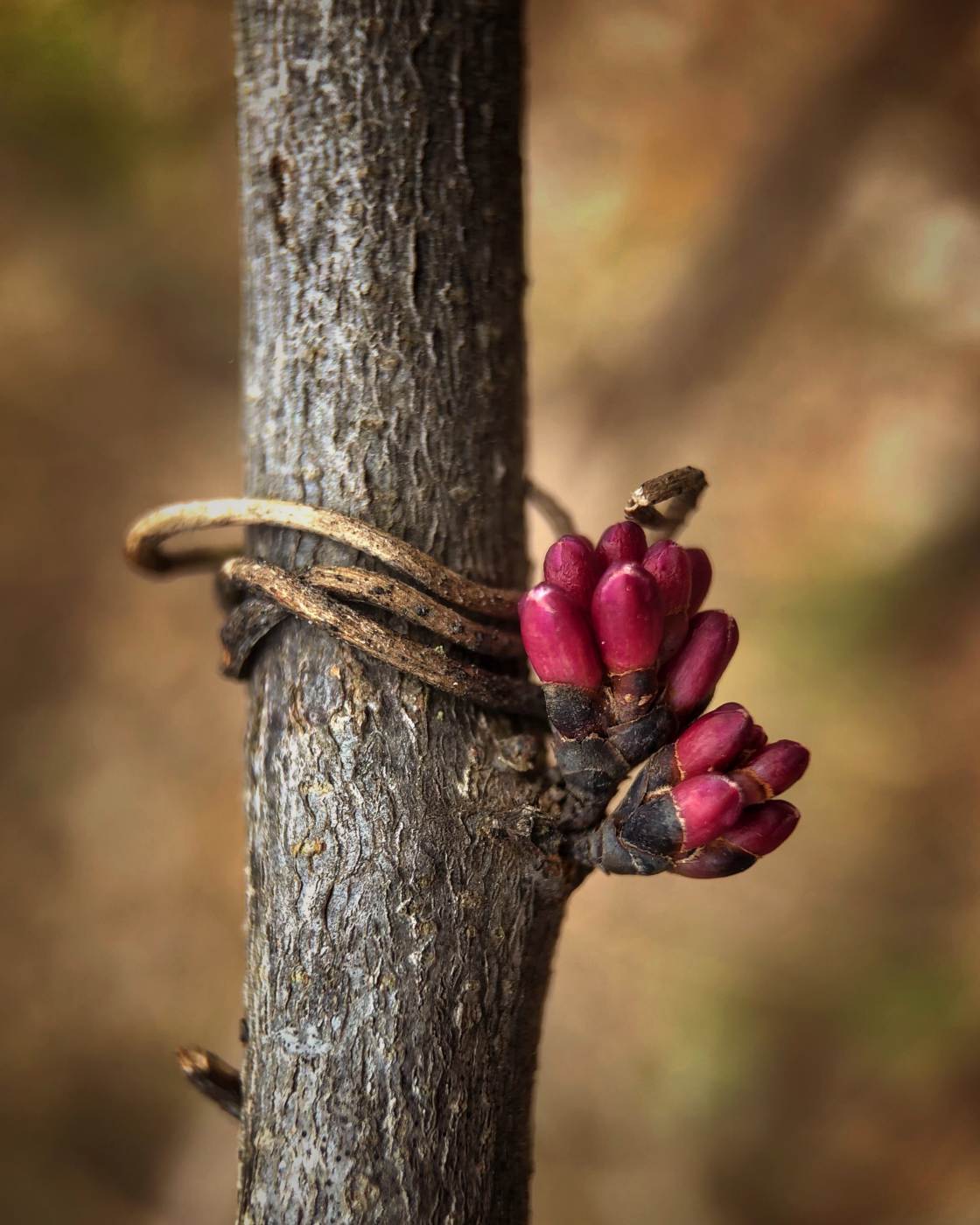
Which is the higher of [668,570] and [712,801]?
[668,570]

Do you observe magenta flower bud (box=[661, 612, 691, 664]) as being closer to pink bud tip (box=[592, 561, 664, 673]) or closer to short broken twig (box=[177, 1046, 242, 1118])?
pink bud tip (box=[592, 561, 664, 673])

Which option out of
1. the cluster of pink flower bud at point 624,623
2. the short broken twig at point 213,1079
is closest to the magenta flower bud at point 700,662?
the cluster of pink flower bud at point 624,623

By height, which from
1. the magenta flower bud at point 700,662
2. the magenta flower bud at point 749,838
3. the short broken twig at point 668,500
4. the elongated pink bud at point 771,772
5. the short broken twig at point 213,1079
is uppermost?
the short broken twig at point 668,500

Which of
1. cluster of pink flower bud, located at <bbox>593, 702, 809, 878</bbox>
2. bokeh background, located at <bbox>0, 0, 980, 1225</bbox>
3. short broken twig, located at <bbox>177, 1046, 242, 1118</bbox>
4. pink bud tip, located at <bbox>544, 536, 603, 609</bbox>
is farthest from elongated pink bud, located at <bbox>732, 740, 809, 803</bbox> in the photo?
bokeh background, located at <bbox>0, 0, 980, 1225</bbox>

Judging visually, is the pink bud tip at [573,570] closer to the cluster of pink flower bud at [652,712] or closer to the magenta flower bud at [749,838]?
the cluster of pink flower bud at [652,712]

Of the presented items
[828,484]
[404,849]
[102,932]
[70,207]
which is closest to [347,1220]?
[404,849]

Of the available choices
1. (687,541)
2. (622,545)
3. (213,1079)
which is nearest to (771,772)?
(622,545)

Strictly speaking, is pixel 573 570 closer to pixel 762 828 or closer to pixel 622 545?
pixel 622 545

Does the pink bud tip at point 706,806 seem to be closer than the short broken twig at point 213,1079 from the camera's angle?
Yes
